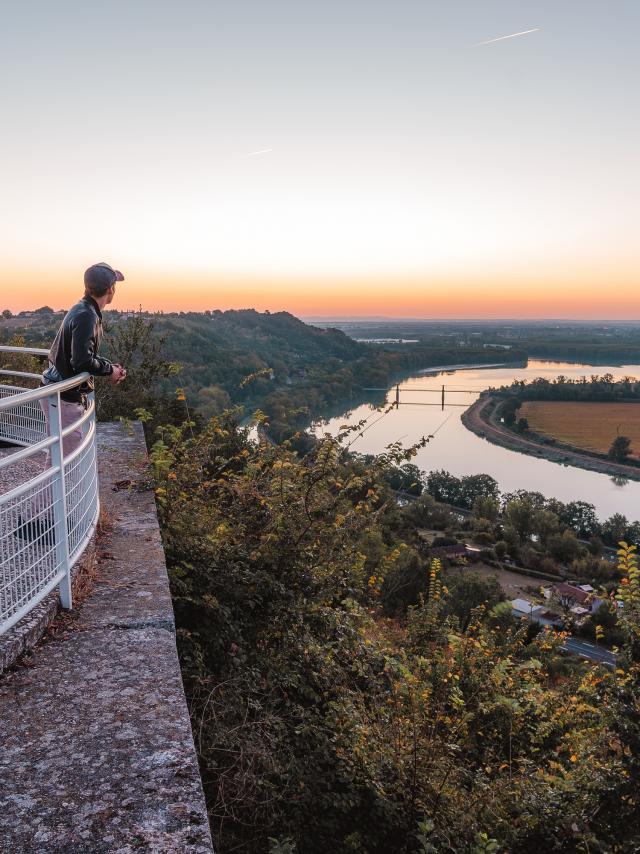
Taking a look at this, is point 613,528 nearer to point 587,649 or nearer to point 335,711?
point 587,649

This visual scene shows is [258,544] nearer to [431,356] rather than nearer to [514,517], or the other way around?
[514,517]

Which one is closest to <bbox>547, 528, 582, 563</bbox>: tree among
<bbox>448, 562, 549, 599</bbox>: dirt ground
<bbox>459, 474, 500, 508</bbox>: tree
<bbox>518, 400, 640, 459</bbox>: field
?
<bbox>448, 562, 549, 599</bbox>: dirt ground

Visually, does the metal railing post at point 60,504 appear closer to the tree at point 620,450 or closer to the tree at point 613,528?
the tree at point 613,528

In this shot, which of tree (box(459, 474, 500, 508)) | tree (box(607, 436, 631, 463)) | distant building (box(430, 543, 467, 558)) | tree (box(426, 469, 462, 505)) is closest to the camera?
distant building (box(430, 543, 467, 558))

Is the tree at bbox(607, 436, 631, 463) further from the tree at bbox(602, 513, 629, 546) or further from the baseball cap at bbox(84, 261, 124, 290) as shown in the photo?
the baseball cap at bbox(84, 261, 124, 290)

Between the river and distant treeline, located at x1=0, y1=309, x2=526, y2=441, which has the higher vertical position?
distant treeline, located at x1=0, y1=309, x2=526, y2=441

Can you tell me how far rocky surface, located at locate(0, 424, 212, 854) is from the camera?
166 centimetres

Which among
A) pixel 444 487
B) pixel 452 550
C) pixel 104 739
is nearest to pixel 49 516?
pixel 104 739

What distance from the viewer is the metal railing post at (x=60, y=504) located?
2.83 meters

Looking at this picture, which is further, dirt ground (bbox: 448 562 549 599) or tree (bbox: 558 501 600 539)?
tree (bbox: 558 501 600 539)

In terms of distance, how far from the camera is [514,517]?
48125 mm

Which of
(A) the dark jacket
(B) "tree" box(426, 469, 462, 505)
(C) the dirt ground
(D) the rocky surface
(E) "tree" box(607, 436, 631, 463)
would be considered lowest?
(C) the dirt ground

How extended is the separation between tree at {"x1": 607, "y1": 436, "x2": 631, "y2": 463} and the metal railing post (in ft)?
263

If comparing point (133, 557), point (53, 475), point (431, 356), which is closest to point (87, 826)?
point (53, 475)
